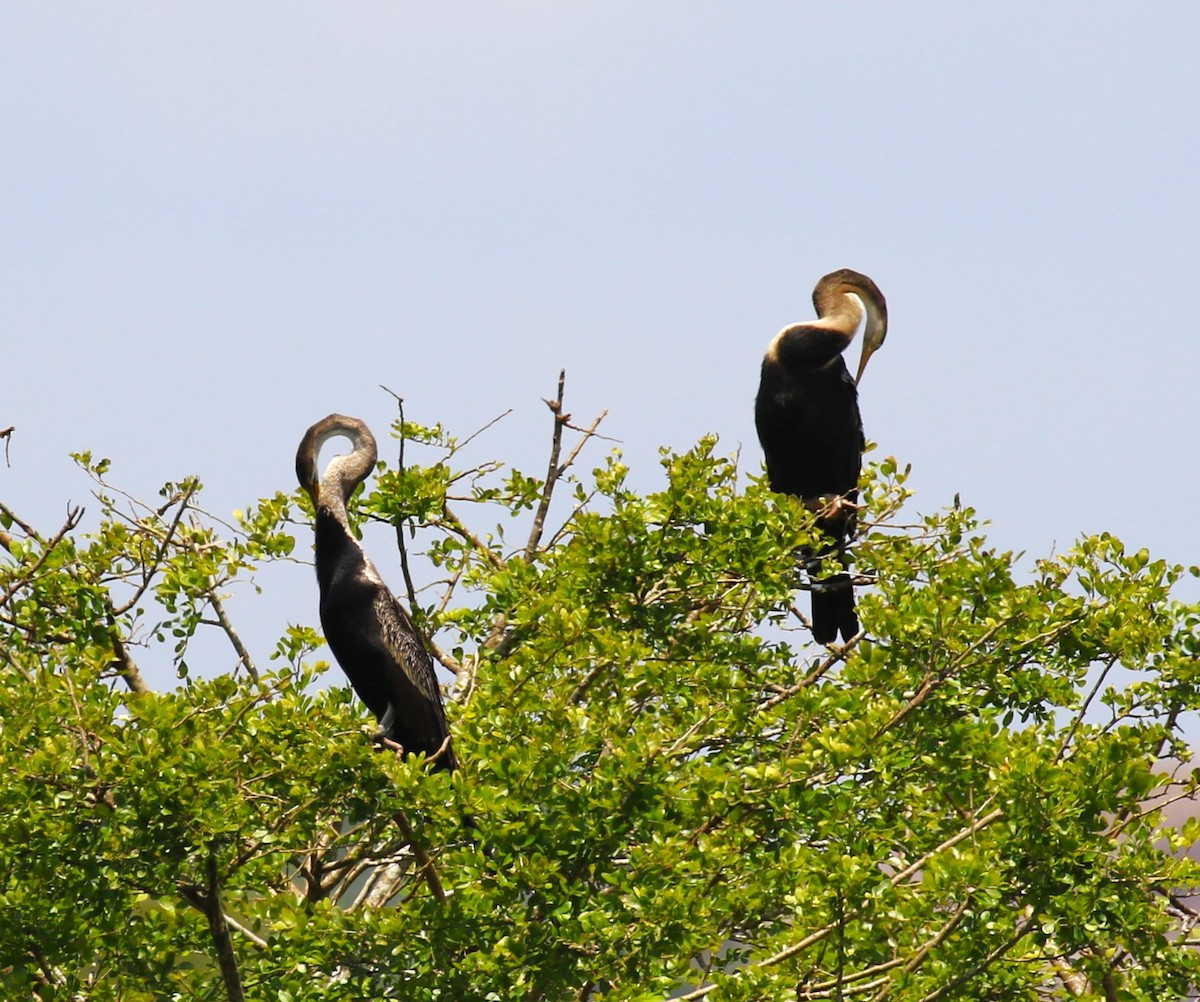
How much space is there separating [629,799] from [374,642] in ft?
6.80

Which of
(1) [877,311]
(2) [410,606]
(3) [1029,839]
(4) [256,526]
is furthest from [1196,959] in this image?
(1) [877,311]

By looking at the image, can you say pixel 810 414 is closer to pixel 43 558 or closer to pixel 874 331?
pixel 874 331

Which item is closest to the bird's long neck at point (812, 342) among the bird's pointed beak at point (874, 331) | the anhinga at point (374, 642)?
the bird's pointed beak at point (874, 331)

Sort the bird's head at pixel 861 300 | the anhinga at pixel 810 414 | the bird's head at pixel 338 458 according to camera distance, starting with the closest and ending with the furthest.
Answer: the bird's head at pixel 338 458 → the anhinga at pixel 810 414 → the bird's head at pixel 861 300

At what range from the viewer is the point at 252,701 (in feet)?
14.4

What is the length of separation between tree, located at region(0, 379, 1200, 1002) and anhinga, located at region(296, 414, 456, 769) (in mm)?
349

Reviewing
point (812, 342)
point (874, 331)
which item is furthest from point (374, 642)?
point (874, 331)

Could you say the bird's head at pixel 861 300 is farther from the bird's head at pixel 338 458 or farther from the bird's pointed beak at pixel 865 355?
the bird's head at pixel 338 458

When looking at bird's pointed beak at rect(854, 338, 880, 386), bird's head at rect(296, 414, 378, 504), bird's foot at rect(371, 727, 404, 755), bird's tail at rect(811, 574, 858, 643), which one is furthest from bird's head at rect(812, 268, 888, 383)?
bird's foot at rect(371, 727, 404, 755)

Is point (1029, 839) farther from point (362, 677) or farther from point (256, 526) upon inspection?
point (256, 526)

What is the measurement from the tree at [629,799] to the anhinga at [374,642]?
1.14 feet

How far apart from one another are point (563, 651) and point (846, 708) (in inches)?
38.7

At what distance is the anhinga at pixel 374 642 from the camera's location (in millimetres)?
6062

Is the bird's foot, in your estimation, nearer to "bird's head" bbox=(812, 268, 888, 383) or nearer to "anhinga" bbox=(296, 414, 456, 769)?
"anhinga" bbox=(296, 414, 456, 769)
